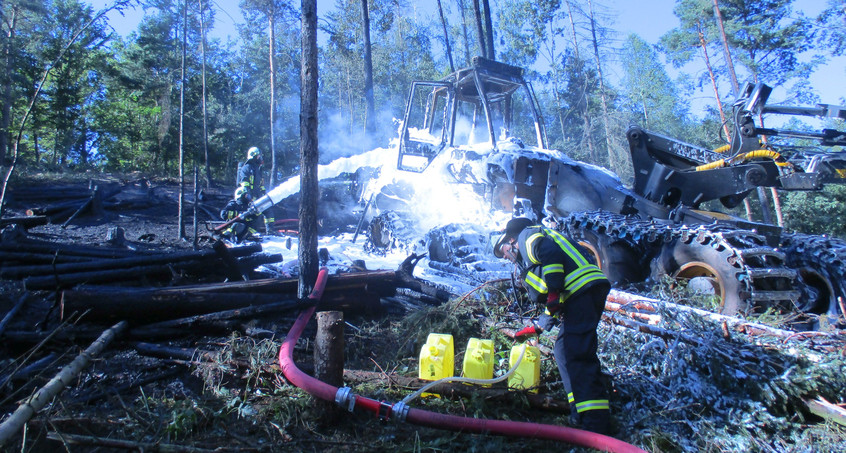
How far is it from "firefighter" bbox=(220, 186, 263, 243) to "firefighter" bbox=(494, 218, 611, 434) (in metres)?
7.38

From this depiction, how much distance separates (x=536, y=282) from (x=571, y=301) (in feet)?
0.97

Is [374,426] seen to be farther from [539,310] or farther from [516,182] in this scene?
[516,182]

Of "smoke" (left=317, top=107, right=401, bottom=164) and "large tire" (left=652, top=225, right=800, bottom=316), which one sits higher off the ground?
"smoke" (left=317, top=107, right=401, bottom=164)

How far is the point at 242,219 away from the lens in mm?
9086

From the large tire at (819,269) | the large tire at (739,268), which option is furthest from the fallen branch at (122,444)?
the large tire at (819,269)

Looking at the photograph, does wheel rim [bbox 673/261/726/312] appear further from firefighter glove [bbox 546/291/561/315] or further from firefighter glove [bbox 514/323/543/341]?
firefighter glove [bbox 546/291/561/315]

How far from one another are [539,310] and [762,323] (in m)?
2.00

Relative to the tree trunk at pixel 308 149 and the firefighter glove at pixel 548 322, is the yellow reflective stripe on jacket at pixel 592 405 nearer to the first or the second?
the firefighter glove at pixel 548 322

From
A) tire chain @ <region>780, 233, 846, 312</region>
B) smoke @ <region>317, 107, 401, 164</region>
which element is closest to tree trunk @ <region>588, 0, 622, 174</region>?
smoke @ <region>317, 107, 401, 164</region>

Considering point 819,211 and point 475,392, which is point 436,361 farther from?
point 819,211

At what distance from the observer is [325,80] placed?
4028 centimetres

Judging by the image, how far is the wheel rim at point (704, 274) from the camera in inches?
185

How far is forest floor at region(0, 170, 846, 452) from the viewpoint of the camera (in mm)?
2701

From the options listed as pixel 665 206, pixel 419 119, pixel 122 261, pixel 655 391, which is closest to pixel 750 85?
pixel 665 206
